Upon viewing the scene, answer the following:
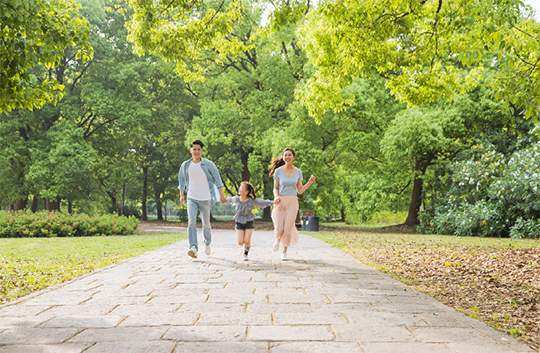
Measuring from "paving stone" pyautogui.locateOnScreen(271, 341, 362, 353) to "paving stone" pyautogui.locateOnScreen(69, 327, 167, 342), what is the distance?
Answer: 0.97 metres

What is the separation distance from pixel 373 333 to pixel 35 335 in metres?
2.70

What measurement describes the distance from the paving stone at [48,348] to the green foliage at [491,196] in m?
13.8

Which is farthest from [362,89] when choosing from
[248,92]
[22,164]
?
[22,164]

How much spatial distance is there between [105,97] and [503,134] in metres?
21.0

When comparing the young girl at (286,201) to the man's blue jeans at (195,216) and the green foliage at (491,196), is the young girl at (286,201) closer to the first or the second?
the man's blue jeans at (195,216)

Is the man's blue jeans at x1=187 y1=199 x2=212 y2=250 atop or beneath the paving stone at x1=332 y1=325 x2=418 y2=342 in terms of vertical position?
atop

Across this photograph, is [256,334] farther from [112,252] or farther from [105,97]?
[105,97]

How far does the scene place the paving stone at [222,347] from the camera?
284cm

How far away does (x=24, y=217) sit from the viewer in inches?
598

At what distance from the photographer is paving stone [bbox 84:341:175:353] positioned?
2.82 m

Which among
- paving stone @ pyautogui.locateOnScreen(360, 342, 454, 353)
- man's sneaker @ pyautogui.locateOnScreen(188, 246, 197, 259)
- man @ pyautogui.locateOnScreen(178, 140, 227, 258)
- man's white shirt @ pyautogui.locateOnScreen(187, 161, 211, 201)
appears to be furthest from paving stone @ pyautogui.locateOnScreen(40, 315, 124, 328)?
man's white shirt @ pyautogui.locateOnScreen(187, 161, 211, 201)

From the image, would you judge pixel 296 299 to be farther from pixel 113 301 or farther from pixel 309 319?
pixel 113 301

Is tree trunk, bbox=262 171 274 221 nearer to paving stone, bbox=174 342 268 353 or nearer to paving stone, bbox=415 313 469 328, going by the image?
paving stone, bbox=415 313 469 328

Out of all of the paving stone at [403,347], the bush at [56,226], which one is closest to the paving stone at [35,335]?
the paving stone at [403,347]
